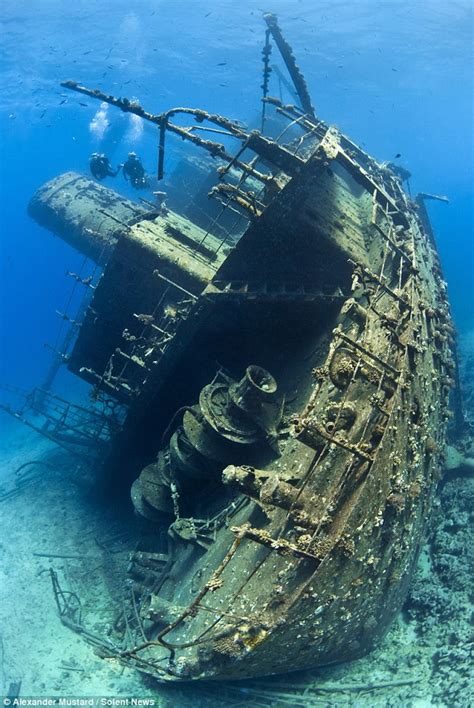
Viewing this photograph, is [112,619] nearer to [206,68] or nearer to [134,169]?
[134,169]

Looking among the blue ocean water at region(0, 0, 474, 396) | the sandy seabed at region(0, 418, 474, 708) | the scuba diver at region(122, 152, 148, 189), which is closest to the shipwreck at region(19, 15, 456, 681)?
the sandy seabed at region(0, 418, 474, 708)

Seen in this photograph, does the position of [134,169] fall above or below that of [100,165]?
above

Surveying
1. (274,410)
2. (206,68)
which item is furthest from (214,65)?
(274,410)

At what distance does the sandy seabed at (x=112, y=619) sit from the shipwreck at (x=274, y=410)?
678 millimetres

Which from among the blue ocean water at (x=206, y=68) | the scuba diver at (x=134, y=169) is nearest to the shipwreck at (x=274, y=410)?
the scuba diver at (x=134, y=169)

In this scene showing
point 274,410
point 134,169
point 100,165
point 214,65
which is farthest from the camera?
point 214,65

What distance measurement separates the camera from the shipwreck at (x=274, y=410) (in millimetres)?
4605

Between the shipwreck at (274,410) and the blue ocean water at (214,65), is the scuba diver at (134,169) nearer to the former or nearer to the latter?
the shipwreck at (274,410)

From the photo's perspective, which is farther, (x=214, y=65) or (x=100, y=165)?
(x=214, y=65)

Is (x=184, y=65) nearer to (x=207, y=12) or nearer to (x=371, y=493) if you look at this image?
(x=207, y=12)

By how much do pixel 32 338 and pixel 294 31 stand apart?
62256mm

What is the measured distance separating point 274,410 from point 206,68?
179 ft

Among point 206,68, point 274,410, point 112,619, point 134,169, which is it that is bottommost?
point 112,619

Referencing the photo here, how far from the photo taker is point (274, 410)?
7605 mm
